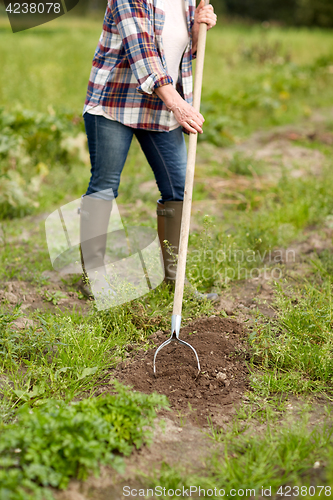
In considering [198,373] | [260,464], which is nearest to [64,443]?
[260,464]

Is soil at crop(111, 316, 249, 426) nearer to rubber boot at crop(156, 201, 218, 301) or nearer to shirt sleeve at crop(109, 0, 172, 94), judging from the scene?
rubber boot at crop(156, 201, 218, 301)

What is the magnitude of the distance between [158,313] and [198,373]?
0.51m

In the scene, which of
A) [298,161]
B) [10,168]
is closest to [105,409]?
[10,168]

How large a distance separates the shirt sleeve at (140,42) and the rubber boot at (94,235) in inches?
28.0

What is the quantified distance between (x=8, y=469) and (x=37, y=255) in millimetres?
1993

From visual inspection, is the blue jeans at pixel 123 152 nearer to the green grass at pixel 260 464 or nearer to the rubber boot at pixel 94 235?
the rubber boot at pixel 94 235

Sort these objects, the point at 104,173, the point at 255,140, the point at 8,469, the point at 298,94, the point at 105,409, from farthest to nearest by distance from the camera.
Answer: the point at 298,94
the point at 255,140
the point at 104,173
the point at 105,409
the point at 8,469

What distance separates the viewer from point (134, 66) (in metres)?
2.11

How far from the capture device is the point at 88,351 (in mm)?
2148

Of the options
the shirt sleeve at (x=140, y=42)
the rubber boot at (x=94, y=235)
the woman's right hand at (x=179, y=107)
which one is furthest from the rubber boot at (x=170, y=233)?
the shirt sleeve at (x=140, y=42)

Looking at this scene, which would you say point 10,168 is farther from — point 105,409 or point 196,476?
point 196,476

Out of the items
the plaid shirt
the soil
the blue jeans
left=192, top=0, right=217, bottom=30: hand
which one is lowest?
the soil

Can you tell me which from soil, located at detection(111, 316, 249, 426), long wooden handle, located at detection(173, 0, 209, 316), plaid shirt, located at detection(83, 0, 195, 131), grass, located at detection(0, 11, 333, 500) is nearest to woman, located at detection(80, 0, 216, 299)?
plaid shirt, located at detection(83, 0, 195, 131)

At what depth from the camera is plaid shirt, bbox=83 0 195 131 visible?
2074 millimetres
